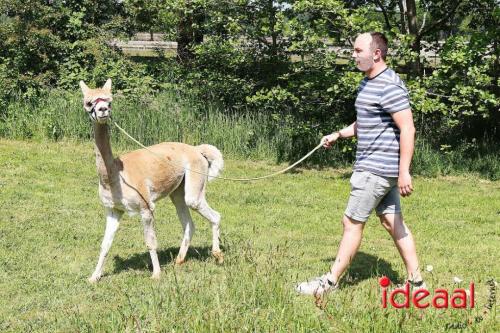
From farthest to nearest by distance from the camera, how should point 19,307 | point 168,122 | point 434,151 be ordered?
point 168,122 → point 434,151 → point 19,307

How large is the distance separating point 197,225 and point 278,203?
1.67m

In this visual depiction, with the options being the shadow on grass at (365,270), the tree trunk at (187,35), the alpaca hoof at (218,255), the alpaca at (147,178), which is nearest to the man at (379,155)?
the shadow on grass at (365,270)

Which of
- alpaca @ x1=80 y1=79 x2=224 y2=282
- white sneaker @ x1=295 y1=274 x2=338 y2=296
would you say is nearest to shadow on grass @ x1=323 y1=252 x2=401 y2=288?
white sneaker @ x1=295 y1=274 x2=338 y2=296

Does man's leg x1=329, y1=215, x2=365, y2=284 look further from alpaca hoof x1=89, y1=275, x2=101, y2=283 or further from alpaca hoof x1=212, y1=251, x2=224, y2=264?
alpaca hoof x1=89, y1=275, x2=101, y2=283

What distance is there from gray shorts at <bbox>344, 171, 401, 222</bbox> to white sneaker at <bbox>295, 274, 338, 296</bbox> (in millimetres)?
612

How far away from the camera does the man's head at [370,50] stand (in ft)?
18.0

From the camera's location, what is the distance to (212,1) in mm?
13211

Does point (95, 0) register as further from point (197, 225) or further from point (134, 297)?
point (134, 297)

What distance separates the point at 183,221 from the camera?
738 centimetres

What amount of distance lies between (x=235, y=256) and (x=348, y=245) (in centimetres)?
102

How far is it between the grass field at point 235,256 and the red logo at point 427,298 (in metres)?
0.07

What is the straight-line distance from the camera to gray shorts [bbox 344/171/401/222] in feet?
18.2

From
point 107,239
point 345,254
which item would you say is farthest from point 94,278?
point 345,254

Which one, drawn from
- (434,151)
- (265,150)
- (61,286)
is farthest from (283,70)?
(61,286)
